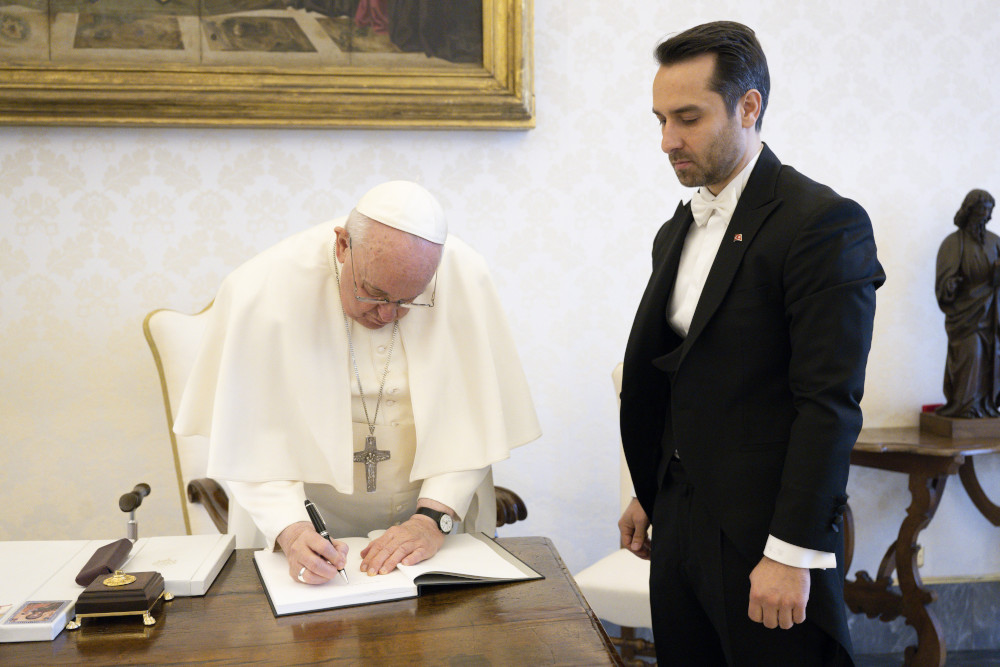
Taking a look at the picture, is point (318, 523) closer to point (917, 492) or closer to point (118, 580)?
point (118, 580)

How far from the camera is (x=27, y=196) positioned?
335cm

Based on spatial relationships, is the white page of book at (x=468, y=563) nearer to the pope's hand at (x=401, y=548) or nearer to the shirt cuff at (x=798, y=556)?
the pope's hand at (x=401, y=548)

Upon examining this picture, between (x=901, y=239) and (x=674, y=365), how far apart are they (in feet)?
7.78

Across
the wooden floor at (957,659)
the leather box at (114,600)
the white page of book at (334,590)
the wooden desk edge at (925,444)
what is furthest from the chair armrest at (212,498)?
the wooden floor at (957,659)

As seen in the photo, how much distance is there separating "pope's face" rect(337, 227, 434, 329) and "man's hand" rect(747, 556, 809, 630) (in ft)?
3.49

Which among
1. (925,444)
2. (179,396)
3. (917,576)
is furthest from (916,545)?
(179,396)

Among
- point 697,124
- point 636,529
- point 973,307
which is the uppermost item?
point 697,124

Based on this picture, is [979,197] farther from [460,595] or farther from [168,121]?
[168,121]

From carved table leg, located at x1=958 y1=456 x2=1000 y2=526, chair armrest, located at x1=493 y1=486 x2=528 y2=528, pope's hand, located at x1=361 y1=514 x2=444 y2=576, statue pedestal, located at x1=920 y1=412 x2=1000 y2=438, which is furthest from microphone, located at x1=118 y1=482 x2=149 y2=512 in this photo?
carved table leg, located at x1=958 y1=456 x2=1000 y2=526

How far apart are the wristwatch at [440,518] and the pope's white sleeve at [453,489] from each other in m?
0.10

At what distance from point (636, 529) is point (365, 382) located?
88cm

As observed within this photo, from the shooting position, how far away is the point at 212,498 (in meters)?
2.82

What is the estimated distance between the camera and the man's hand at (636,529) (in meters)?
2.28

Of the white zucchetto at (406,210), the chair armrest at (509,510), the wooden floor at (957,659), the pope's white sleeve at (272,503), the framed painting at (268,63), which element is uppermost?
the framed painting at (268,63)
